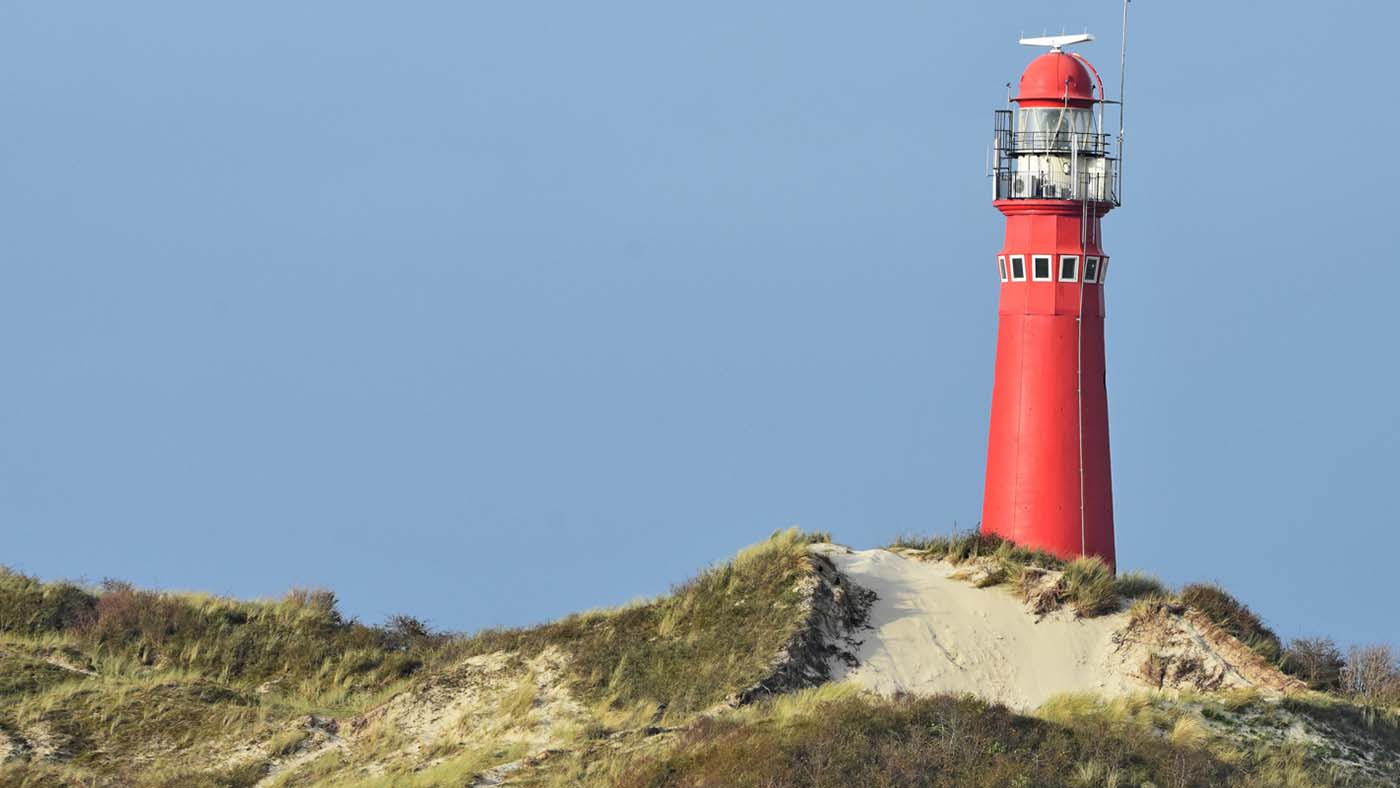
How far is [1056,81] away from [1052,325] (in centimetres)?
458

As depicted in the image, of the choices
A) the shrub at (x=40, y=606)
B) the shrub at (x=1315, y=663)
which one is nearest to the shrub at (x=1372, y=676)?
the shrub at (x=1315, y=663)

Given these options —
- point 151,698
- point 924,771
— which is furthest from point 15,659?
point 924,771

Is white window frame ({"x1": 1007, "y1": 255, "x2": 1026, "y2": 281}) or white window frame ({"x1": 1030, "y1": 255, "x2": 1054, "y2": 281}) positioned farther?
white window frame ({"x1": 1007, "y1": 255, "x2": 1026, "y2": 281})

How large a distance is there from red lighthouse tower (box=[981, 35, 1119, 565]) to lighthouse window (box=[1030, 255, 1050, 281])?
0.02m

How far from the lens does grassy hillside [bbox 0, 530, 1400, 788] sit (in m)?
23.8

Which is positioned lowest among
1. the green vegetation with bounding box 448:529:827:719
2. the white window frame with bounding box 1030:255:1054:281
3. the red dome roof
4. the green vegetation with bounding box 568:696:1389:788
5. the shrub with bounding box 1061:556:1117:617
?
the green vegetation with bounding box 568:696:1389:788

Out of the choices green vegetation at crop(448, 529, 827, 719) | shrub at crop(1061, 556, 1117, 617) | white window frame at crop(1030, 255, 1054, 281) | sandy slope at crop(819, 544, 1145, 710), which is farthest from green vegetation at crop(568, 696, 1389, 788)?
white window frame at crop(1030, 255, 1054, 281)

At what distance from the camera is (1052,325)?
115 feet

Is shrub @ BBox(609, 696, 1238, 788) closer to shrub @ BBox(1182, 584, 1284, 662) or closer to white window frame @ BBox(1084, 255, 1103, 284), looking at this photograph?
shrub @ BBox(1182, 584, 1284, 662)

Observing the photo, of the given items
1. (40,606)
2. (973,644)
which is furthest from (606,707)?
(40,606)

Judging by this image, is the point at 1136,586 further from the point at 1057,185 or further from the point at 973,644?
the point at 1057,185

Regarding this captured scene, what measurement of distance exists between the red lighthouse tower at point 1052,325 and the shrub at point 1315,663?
14.8 feet

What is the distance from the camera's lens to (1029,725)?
2461 centimetres

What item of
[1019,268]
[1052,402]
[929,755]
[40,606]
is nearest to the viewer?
[929,755]
